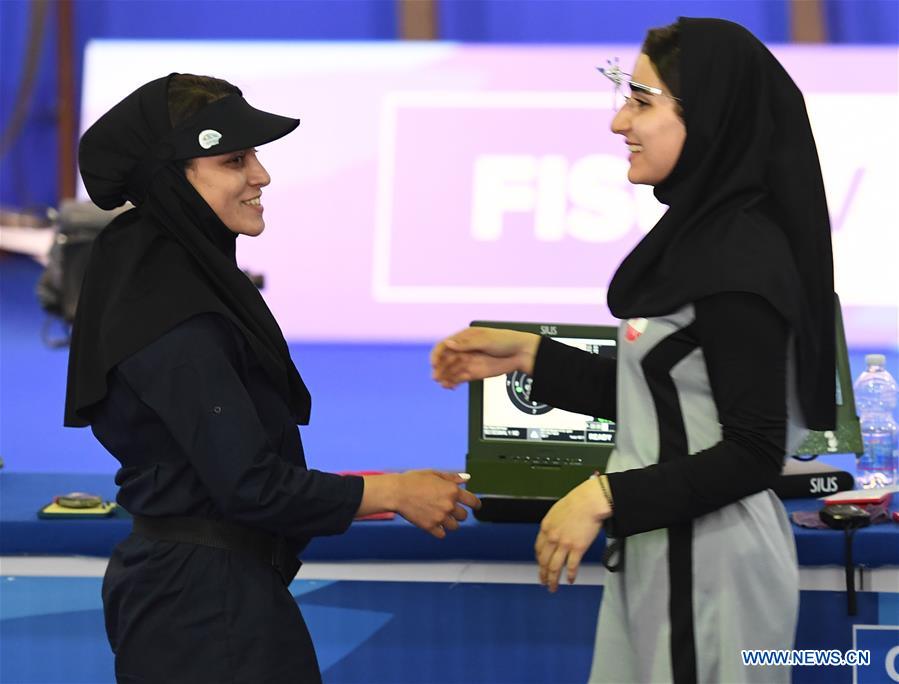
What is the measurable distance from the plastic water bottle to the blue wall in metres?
4.73

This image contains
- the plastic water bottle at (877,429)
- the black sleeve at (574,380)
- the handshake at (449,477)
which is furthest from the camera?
the plastic water bottle at (877,429)

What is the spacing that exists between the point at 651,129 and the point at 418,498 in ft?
2.10

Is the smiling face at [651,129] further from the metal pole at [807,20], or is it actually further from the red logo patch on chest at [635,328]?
the metal pole at [807,20]

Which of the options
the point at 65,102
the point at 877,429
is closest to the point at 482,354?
the point at 877,429

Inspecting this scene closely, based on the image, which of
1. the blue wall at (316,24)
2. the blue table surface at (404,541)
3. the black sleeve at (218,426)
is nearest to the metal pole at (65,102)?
the blue wall at (316,24)

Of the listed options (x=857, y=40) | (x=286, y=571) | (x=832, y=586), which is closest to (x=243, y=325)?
(x=286, y=571)

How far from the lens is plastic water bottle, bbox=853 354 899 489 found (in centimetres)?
303

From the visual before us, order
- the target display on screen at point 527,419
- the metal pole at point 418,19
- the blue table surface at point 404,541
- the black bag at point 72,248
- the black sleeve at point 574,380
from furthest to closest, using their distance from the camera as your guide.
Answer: the metal pole at point 418,19, the black bag at point 72,248, the target display on screen at point 527,419, the blue table surface at point 404,541, the black sleeve at point 574,380

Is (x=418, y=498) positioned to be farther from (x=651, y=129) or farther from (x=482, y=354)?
(x=651, y=129)

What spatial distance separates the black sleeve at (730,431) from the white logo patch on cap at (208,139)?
0.73m

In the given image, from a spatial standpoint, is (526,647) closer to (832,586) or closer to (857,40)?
(832,586)

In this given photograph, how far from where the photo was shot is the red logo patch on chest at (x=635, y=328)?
1799mm

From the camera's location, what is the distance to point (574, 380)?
6.83ft

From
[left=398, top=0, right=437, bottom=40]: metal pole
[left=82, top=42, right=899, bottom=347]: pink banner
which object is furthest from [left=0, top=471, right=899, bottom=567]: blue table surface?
[left=398, top=0, right=437, bottom=40]: metal pole
